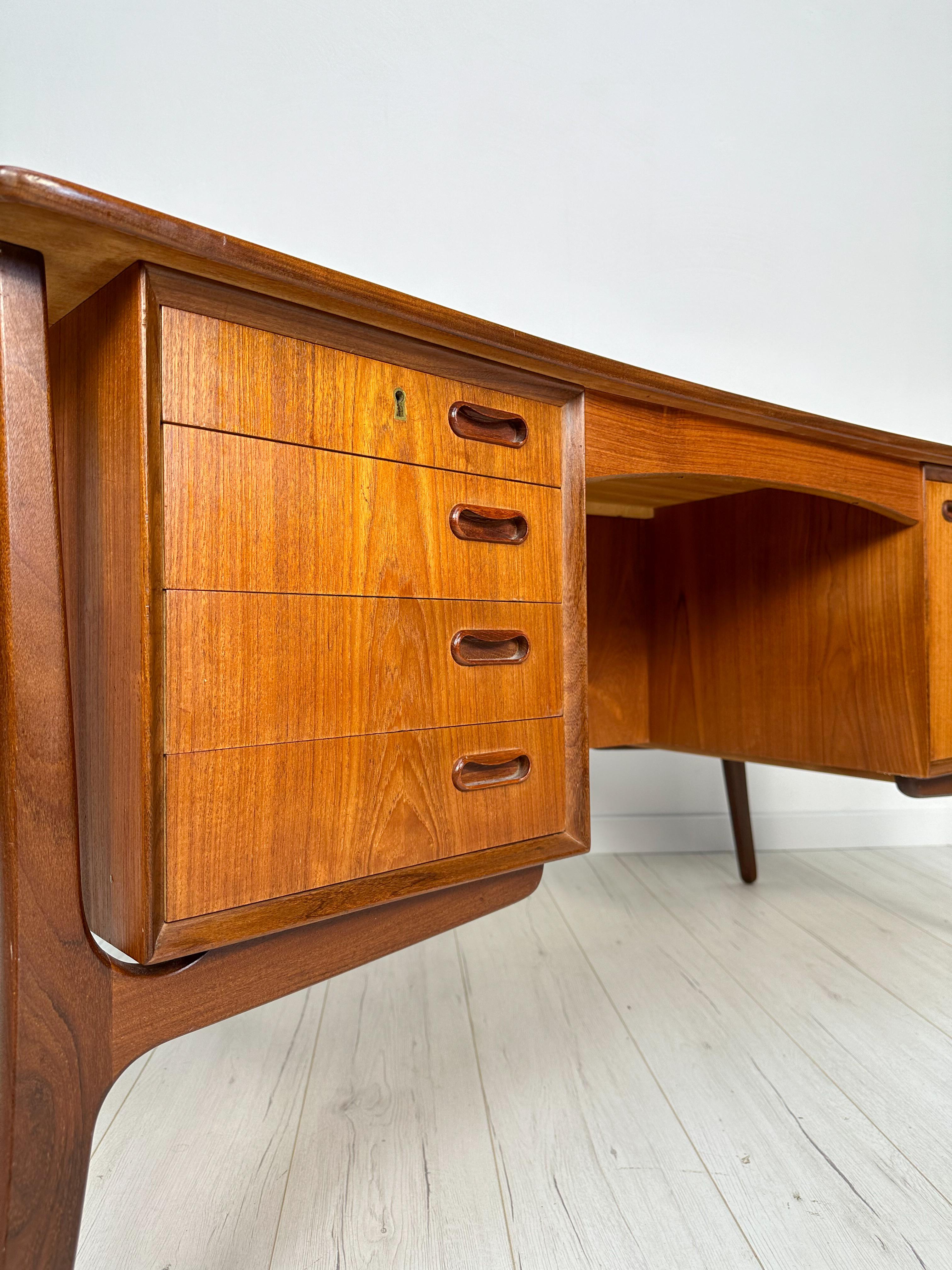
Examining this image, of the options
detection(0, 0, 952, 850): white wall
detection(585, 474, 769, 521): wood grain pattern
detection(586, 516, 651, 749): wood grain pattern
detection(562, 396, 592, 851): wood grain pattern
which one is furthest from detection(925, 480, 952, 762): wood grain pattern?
detection(0, 0, 952, 850): white wall

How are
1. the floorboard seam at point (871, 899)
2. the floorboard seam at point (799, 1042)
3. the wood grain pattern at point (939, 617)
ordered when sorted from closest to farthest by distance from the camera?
the floorboard seam at point (799, 1042) < the wood grain pattern at point (939, 617) < the floorboard seam at point (871, 899)

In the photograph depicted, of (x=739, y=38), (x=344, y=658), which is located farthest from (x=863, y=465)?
(x=739, y=38)

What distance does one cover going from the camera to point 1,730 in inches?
21.0

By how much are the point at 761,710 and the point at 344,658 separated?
998 mm

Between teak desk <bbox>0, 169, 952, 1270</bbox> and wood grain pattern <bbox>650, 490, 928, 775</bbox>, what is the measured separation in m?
0.53

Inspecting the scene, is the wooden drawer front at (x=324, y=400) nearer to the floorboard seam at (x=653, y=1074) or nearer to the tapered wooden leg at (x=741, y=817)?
the floorboard seam at (x=653, y=1074)

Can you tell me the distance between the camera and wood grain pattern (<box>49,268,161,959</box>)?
1.86 ft

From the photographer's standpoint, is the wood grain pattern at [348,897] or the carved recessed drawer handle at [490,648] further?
the carved recessed drawer handle at [490,648]

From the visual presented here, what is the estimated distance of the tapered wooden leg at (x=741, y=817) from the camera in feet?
5.82

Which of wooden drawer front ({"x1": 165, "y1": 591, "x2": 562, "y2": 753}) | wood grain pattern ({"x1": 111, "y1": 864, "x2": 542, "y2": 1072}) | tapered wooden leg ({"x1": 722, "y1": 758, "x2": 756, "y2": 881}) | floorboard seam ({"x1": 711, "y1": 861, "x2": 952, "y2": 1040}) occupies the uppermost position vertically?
wooden drawer front ({"x1": 165, "y1": 591, "x2": 562, "y2": 753})

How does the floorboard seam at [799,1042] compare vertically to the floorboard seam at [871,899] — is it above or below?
above

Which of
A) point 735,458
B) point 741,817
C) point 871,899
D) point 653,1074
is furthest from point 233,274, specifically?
point 871,899

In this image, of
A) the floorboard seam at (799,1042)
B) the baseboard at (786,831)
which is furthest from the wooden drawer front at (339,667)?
the baseboard at (786,831)

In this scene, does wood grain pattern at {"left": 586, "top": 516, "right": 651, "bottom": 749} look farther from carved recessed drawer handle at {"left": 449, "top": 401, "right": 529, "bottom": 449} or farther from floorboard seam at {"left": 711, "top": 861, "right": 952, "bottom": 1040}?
carved recessed drawer handle at {"left": 449, "top": 401, "right": 529, "bottom": 449}
